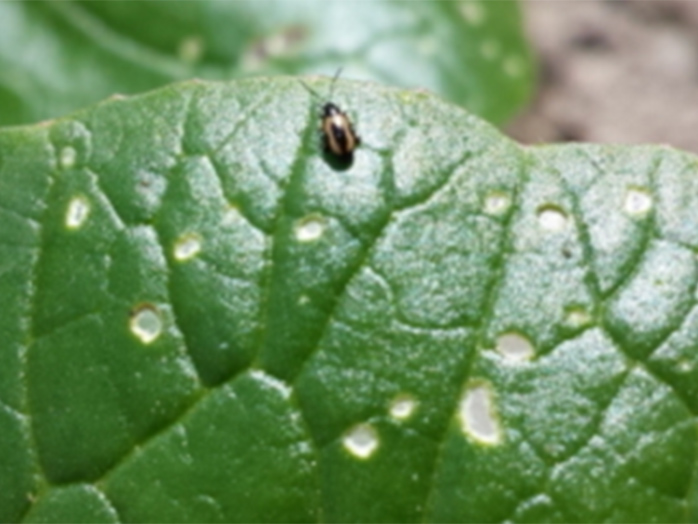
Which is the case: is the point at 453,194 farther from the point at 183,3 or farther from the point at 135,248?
the point at 183,3

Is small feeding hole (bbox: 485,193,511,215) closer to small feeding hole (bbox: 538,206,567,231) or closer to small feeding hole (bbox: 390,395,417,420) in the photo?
small feeding hole (bbox: 538,206,567,231)

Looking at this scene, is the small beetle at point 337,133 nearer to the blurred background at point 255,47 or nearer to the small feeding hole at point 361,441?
the small feeding hole at point 361,441

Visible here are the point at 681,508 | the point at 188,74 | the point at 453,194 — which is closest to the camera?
the point at 681,508

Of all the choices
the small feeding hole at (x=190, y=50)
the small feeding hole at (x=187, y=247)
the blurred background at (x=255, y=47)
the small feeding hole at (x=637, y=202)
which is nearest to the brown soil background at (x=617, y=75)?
the blurred background at (x=255, y=47)

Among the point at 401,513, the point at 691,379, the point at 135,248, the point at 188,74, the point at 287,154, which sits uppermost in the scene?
the point at 188,74

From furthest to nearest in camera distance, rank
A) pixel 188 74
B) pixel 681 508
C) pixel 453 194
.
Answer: pixel 188 74, pixel 453 194, pixel 681 508

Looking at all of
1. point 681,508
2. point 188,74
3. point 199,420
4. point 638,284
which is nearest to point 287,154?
point 199,420
